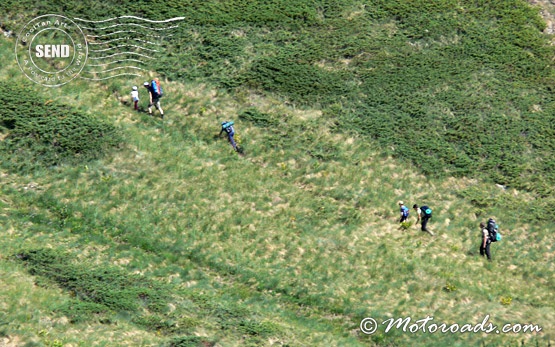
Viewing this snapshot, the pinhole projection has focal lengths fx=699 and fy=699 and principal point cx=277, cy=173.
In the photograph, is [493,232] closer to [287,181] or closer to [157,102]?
[287,181]

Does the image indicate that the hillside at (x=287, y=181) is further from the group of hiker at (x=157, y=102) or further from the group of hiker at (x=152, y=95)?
the group of hiker at (x=152, y=95)

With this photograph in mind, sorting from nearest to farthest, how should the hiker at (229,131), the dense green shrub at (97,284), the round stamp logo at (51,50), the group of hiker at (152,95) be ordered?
1. the dense green shrub at (97,284)
2. the hiker at (229,131)
3. the group of hiker at (152,95)
4. the round stamp logo at (51,50)

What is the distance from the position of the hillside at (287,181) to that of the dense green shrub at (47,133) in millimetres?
114

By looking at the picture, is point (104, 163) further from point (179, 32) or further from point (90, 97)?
point (179, 32)

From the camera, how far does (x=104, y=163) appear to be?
1491 inches

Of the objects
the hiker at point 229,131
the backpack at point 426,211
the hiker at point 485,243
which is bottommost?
the hiker at point 485,243

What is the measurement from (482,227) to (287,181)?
1098 cm

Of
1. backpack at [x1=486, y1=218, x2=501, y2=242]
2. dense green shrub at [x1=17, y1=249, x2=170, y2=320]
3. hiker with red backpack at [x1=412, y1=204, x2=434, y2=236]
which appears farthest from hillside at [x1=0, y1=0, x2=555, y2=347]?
backpack at [x1=486, y1=218, x2=501, y2=242]

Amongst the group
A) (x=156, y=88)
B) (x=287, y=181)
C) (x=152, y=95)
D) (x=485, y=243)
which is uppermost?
(x=156, y=88)

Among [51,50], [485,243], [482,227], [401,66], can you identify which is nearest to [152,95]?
[51,50]

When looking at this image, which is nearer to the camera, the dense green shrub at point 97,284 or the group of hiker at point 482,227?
the dense green shrub at point 97,284

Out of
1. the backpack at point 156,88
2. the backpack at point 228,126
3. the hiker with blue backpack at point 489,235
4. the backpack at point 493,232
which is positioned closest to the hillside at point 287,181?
the hiker with blue backpack at point 489,235

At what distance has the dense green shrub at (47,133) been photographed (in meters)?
A: 37.8

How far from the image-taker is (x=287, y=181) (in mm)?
39906
